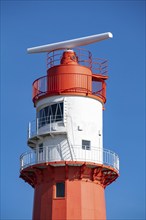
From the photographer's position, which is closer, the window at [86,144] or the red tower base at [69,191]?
the red tower base at [69,191]

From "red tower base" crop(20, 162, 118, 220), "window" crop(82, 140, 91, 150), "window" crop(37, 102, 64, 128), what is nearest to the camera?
"red tower base" crop(20, 162, 118, 220)

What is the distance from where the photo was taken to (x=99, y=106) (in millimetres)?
49438

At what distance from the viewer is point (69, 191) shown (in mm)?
46438

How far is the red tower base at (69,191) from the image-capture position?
Answer: 46.1 m

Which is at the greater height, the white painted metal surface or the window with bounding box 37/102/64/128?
the white painted metal surface

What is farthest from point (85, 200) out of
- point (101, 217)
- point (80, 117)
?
point (80, 117)

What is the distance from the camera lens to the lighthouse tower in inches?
1829

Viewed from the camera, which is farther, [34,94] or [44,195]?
[34,94]

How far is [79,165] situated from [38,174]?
3397mm

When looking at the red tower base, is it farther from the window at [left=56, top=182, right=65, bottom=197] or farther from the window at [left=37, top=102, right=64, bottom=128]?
the window at [left=37, top=102, right=64, bottom=128]

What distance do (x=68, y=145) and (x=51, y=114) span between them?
2.88m

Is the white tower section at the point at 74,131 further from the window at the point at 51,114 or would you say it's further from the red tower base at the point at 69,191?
the red tower base at the point at 69,191

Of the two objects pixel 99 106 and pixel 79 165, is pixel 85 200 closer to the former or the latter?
pixel 79 165

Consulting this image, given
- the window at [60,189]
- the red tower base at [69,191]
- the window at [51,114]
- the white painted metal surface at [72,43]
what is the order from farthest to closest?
the white painted metal surface at [72,43] < the window at [51,114] < the window at [60,189] < the red tower base at [69,191]
